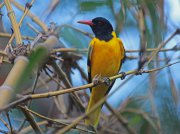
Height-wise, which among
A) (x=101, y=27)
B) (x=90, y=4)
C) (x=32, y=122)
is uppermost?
(x=90, y=4)

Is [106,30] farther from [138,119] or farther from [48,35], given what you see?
[138,119]

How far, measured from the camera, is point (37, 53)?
1.06m

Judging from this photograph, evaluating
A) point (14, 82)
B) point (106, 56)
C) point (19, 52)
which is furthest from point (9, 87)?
point (106, 56)

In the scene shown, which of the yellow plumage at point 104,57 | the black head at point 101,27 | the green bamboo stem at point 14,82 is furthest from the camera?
the black head at point 101,27

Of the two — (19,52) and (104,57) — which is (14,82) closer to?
(19,52)

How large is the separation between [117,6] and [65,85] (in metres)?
1.19

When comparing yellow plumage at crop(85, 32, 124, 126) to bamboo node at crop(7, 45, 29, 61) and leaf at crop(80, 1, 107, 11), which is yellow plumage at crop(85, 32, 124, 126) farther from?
leaf at crop(80, 1, 107, 11)

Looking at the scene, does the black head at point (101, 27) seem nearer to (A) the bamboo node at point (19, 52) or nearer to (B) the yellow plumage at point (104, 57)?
(B) the yellow plumage at point (104, 57)

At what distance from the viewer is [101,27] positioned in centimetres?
289

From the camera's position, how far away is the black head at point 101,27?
281 cm

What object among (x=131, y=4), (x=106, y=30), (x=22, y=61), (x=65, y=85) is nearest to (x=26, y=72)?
(x=22, y=61)

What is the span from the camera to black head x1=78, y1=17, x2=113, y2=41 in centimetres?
281

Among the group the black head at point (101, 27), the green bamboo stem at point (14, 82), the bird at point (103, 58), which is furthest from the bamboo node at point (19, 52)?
the black head at point (101, 27)

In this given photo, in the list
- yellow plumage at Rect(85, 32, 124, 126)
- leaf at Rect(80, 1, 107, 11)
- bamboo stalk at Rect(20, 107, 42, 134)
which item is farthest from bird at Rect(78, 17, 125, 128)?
leaf at Rect(80, 1, 107, 11)
